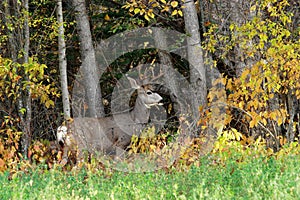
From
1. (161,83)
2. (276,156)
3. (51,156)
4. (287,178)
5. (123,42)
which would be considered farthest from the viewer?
(123,42)

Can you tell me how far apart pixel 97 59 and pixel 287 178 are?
8.75 metres

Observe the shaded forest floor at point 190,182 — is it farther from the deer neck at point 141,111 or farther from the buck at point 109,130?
the deer neck at point 141,111

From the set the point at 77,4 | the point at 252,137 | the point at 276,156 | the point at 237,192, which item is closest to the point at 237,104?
the point at 252,137

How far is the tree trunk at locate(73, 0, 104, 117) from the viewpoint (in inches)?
506

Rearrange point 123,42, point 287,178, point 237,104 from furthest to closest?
point 123,42, point 237,104, point 287,178

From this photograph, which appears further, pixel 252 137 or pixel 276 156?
pixel 252 137

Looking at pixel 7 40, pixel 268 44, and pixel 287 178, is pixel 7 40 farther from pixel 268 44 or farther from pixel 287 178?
pixel 287 178

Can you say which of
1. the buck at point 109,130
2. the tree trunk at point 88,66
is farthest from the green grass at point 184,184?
the tree trunk at point 88,66

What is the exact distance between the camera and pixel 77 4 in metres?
12.8

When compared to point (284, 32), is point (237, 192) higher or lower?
lower

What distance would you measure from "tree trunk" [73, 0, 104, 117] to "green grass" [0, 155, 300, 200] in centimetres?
493

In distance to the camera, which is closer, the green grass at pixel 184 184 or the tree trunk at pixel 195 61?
the green grass at pixel 184 184

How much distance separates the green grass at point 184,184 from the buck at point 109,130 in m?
1.96

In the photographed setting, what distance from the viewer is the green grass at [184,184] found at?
5.66 m
